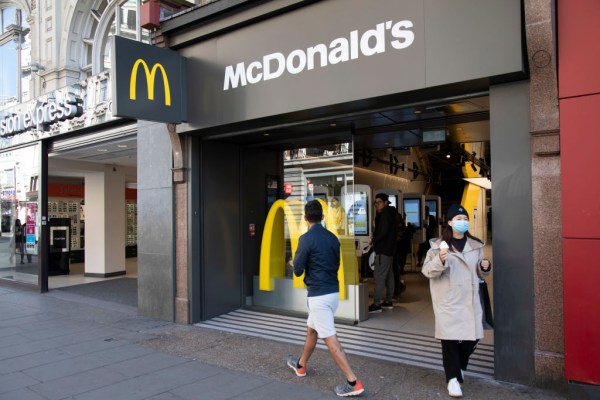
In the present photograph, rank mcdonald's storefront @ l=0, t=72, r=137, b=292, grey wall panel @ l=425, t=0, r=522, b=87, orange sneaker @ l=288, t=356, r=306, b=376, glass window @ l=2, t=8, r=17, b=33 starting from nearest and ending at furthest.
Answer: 1. grey wall panel @ l=425, t=0, r=522, b=87
2. orange sneaker @ l=288, t=356, r=306, b=376
3. mcdonald's storefront @ l=0, t=72, r=137, b=292
4. glass window @ l=2, t=8, r=17, b=33

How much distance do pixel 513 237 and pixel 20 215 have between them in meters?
11.3

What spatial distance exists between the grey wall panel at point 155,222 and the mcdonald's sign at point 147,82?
2.55 feet

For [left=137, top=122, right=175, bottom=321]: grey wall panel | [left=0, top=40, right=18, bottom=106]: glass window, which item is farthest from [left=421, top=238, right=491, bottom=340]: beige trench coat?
[left=0, top=40, right=18, bottom=106]: glass window

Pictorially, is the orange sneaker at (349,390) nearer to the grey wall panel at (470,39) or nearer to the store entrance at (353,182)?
the store entrance at (353,182)

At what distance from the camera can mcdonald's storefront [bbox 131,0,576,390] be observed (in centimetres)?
431

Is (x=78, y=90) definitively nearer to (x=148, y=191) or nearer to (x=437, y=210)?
(x=148, y=191)

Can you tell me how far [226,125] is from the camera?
6.55 meters

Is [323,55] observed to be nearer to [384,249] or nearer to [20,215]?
[384,249]

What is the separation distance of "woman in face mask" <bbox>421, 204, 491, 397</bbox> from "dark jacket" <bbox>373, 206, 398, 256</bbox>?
3.24 meters

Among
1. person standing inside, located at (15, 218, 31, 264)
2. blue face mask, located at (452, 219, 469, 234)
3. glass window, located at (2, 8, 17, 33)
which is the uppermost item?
glass window, located at (2, 8, 17, 33)

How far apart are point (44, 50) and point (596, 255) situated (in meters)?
12.0

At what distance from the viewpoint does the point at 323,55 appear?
215 inches

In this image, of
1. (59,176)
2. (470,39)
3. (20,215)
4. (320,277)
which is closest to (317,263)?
(320,277)

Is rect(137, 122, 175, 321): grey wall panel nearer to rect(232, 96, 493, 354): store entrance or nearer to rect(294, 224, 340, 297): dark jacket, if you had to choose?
rect(232, 96, 493, 354): store entrance
